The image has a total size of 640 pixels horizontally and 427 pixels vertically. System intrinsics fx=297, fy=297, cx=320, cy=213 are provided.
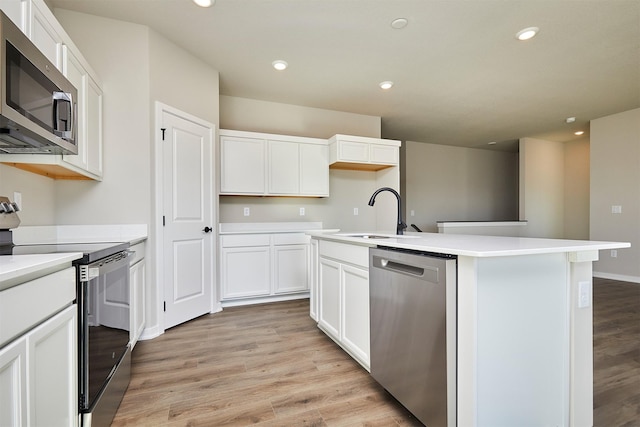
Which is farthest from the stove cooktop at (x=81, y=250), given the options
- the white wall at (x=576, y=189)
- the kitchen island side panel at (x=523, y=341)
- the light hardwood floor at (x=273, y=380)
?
the white wall at (x=576, y=189)

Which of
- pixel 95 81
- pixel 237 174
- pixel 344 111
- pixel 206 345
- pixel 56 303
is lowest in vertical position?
pixel 206 345

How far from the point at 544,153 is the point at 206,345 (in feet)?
23.9

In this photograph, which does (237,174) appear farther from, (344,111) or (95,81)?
(344,111)

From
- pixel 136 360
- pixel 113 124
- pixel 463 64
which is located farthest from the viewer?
pixel 463 64

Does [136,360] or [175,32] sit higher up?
[175,32]

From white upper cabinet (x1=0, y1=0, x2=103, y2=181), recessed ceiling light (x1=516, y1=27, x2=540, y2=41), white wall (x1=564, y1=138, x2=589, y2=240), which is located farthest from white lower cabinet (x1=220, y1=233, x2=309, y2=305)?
white wall (x1=564, y1=138, x2=589, y2=240)

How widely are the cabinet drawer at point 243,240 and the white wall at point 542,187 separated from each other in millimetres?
5514

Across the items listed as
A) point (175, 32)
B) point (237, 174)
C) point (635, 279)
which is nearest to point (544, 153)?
point (635, 279)

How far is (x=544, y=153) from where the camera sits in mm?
6297

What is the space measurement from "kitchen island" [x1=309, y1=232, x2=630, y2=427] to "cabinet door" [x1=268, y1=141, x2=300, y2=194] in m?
2.62

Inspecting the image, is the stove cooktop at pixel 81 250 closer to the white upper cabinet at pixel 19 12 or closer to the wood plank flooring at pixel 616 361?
the white upper cabinet at pixel 19 12

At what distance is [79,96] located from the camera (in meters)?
2.04

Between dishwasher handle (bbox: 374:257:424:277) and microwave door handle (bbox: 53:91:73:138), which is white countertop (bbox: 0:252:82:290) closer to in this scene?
microwave door handle (bbox: 53:91:73:138)

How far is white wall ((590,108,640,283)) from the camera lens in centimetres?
457
